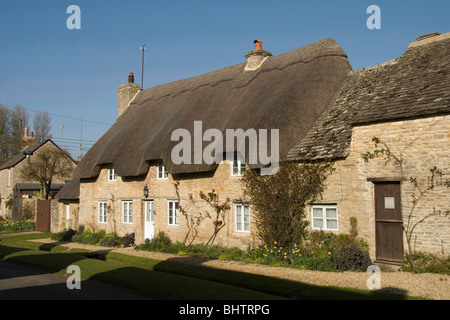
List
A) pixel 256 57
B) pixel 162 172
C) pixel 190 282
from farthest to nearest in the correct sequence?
pixel 256 57 → pixel 162 172 → pixel 190 282

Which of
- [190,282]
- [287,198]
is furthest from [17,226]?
[190,282]

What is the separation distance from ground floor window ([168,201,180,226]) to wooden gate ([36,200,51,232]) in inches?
579

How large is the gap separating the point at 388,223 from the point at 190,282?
6076 mm

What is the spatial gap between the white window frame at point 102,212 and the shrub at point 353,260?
15.0 meters

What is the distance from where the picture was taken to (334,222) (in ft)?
44.8

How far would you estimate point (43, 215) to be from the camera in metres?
30.7

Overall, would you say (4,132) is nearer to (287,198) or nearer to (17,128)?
(17,128)

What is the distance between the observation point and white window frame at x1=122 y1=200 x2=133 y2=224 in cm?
2197

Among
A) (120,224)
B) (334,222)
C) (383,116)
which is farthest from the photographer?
(120,224)

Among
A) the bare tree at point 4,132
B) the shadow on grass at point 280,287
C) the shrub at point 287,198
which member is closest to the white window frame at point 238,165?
the shrub at point 287,198

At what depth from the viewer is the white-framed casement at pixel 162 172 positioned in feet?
65.2
